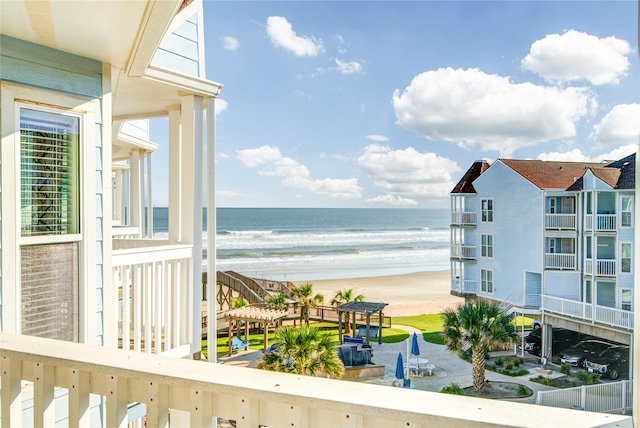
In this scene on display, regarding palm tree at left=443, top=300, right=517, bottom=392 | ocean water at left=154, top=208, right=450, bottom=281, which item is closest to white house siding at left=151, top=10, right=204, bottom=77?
palm tree at left=443, top=300, right=517, bottom=392

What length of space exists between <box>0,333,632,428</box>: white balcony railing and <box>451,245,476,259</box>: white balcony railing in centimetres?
1808

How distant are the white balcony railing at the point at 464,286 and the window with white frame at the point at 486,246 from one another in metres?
1.15

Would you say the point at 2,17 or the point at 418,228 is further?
the point at 418,228

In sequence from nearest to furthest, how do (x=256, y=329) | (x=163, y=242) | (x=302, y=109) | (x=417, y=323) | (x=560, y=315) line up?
(x=163, y=242) < (x=560, y=315) < (x=256, y=329) < (x=417, y=323) < (x=302, y=109)

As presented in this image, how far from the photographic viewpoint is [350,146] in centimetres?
4647

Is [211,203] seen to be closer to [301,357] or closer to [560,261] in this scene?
[301,357]

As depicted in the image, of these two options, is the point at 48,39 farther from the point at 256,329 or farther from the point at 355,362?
the point at 256,329

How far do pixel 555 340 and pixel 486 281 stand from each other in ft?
12.0

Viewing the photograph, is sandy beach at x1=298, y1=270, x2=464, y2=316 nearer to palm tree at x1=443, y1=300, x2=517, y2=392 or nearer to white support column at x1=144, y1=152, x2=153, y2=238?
palm tree at x1=443, y1=300, x2=517, y2=392

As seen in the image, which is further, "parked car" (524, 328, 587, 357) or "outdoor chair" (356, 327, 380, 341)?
"outdoor chair" (356, 327, 380, 341)

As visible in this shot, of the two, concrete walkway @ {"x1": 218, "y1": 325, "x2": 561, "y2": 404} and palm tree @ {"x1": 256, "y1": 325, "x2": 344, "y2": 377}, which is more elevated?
palm tree @ {"x1": 256, "y1": 325, "x2": 344, "y2": 377}

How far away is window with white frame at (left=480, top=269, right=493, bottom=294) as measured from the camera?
17.7m

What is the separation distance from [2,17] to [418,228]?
4102 cm

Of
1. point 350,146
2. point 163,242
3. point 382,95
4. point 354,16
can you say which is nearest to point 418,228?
point 350,146
